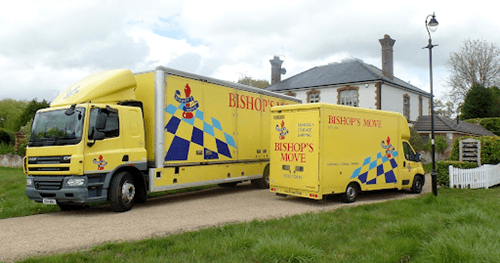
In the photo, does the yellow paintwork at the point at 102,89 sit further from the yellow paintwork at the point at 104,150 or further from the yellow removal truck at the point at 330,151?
the yellow removal truck at the point at 330,151

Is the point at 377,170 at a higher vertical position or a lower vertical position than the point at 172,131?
lower

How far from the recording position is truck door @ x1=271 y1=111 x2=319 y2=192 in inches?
404

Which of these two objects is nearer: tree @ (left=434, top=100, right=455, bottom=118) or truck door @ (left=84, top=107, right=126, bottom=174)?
truck door @ (left=84, top=107, right=126, bottom=174)

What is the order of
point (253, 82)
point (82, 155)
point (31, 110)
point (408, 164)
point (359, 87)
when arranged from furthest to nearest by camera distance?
point (253, 82) < point (359, 87) < point (31, 110) < point (408, 164) < point (82, 155)

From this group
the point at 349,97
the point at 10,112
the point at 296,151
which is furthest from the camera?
the point at 349,97

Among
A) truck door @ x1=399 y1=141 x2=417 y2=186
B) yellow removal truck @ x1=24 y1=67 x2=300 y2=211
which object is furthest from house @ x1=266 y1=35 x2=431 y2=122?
yellow removal truck @ x1=24 y1=67 x2=300 y2=211

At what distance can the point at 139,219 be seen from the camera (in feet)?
27.3

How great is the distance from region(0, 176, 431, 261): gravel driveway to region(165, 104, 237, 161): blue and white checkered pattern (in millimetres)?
1408

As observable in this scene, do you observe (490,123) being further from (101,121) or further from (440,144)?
(101,121)

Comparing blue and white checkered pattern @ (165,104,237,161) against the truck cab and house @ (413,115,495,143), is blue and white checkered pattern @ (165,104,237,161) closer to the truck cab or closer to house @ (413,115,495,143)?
the truck cab

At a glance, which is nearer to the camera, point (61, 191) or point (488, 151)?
point (61, 191)

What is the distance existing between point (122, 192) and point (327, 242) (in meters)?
5.39

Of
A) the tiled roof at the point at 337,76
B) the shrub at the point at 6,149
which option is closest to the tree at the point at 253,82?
the tiled roof at the point at 337,76

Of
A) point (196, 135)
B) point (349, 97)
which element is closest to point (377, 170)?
point (196, 135)
